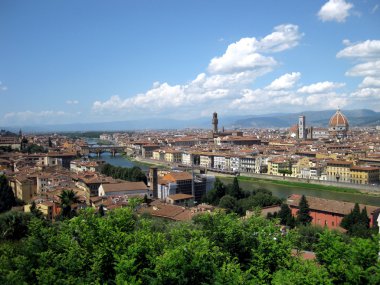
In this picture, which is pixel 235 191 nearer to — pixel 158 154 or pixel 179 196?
pixel 179 196

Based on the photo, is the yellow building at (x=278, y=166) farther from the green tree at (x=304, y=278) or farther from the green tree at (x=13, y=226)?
the green tree at (x=304, y=278)

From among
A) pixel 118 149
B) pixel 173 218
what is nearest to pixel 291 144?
pixel 118 149

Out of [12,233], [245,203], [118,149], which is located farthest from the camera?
[118,149]

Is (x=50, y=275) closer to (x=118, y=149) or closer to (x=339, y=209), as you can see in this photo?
(x=339, y=209)

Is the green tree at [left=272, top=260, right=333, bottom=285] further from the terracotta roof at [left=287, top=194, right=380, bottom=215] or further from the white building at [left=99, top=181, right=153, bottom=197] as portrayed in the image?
the white building at [left=99, top=181, right=153, bottom=197]

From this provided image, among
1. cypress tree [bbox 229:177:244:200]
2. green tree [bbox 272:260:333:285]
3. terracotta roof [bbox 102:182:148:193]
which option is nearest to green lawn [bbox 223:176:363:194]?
cypress tree [bbox 229:177:244:200]

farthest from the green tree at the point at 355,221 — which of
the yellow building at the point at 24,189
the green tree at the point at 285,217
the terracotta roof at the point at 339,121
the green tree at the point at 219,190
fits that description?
the terracotta roof at the point at 339,121

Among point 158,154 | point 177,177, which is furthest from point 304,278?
point 158,154
